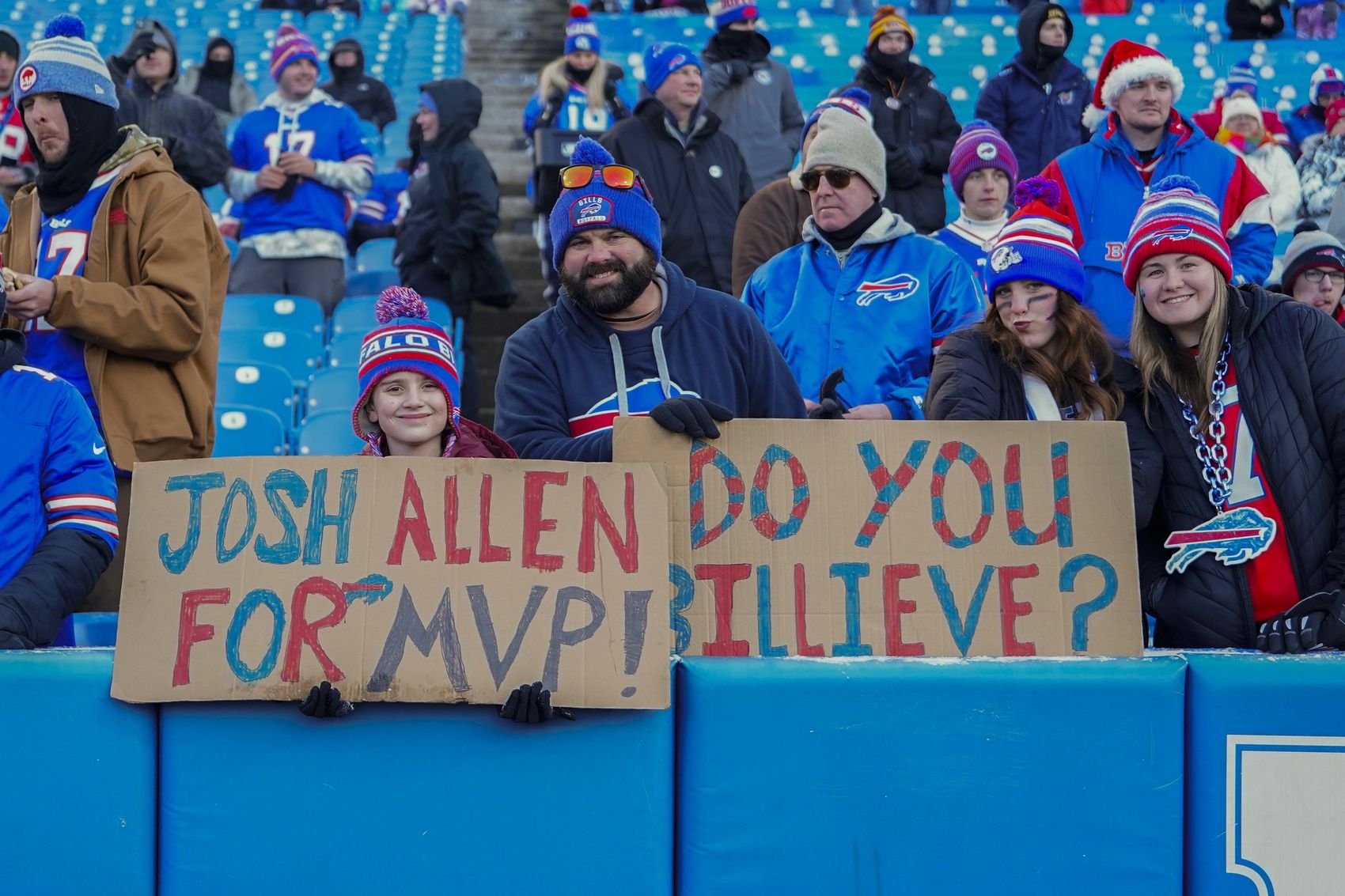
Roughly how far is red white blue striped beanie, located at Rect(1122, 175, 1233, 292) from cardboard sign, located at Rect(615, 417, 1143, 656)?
2.20 feet

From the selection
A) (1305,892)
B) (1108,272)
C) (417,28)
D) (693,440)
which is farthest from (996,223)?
(417,28)

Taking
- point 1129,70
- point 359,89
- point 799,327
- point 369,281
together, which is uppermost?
point 359,89

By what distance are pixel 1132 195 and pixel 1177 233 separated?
2.09m

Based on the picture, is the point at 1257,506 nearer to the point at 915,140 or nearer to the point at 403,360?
the point at 403,360

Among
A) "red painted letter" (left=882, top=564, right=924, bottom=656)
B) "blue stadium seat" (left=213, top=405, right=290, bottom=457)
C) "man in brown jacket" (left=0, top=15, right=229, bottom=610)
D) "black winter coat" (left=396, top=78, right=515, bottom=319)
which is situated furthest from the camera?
"black winter coat" (left=396, top=78, right=515, bottom=319)

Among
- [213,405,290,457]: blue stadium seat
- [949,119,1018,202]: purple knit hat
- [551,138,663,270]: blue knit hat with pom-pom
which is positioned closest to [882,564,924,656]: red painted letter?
[551,138,663,270]: blue knit hat with pom-pom

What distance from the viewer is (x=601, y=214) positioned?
13.7 feet

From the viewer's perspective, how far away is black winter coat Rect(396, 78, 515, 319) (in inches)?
328

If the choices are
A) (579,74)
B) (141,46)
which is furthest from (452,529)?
(141,46)

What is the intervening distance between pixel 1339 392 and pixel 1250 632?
592 millimetres

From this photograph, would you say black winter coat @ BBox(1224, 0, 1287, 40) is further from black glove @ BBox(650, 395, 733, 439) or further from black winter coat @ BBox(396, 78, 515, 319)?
black glove @ BBox(650, 395, 733, 439)

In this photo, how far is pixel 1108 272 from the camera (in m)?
5.79

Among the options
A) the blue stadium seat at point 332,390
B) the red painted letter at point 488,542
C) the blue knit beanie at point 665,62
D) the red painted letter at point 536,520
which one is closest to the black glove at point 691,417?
the red painted letter at point 536,520

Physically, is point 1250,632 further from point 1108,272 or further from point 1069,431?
point 1108,272
